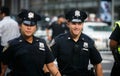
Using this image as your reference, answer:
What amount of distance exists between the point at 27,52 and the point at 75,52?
0.82 metres

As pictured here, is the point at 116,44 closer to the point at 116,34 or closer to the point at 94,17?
the point at 116,34

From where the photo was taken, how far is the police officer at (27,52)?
5430mm

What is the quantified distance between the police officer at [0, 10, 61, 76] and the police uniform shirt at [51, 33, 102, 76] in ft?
1.66

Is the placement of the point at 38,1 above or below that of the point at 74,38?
below

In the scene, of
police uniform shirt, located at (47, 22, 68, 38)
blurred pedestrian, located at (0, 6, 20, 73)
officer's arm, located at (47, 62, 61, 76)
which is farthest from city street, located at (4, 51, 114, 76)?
officer's arm, located at (47, 62, 61, 76)

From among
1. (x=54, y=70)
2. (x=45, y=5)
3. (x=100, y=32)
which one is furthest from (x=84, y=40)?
(x=45, y=5)

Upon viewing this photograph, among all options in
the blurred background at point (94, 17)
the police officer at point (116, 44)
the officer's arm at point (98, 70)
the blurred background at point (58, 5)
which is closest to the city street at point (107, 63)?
the blurred background at point (94, 17)

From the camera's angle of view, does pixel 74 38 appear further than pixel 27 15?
Yes

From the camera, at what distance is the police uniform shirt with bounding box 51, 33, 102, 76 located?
601 centimetres

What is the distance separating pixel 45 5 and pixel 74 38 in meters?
62.1

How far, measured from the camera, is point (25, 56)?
5430 mm

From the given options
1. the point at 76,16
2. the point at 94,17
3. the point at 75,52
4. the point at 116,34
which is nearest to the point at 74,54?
the point at 75,52

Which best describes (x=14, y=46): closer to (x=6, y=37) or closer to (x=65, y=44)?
(x=65, y=44)

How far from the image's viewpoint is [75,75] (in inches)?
237
